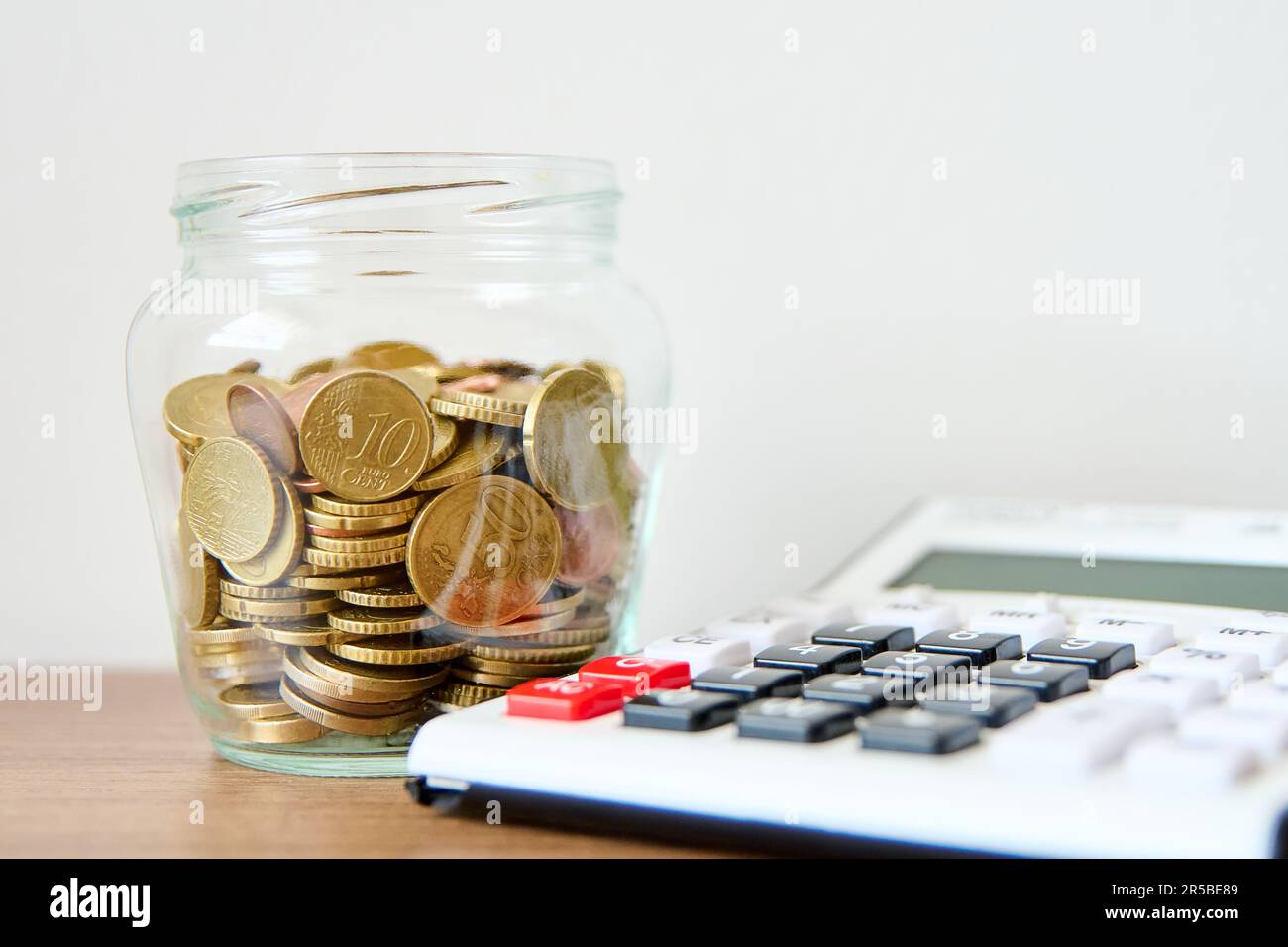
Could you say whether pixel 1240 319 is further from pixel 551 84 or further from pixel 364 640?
pixel 364 640

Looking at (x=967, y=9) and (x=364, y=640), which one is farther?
(x=967, y=9)

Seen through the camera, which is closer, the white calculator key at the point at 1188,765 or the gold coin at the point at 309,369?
the white calculator key at the point at 1188,765

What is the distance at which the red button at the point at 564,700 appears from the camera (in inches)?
21.2

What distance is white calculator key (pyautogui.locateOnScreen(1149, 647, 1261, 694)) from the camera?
0.56 metres

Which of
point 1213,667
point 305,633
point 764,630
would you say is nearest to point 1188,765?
point 1213,667

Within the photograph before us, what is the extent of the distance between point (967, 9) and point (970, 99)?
0.06 meters

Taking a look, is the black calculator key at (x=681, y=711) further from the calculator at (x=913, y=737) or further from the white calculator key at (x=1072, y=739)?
the white calculator key at (x=1072, y=739)

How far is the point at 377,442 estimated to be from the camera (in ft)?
1.98

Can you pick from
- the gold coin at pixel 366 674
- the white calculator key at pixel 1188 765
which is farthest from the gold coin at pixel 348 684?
the white calculator key at pixel 1188 765

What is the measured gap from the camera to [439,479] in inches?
24.3

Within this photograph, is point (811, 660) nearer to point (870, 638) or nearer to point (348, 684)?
point (870, 638)

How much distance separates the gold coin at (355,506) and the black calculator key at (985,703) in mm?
249
